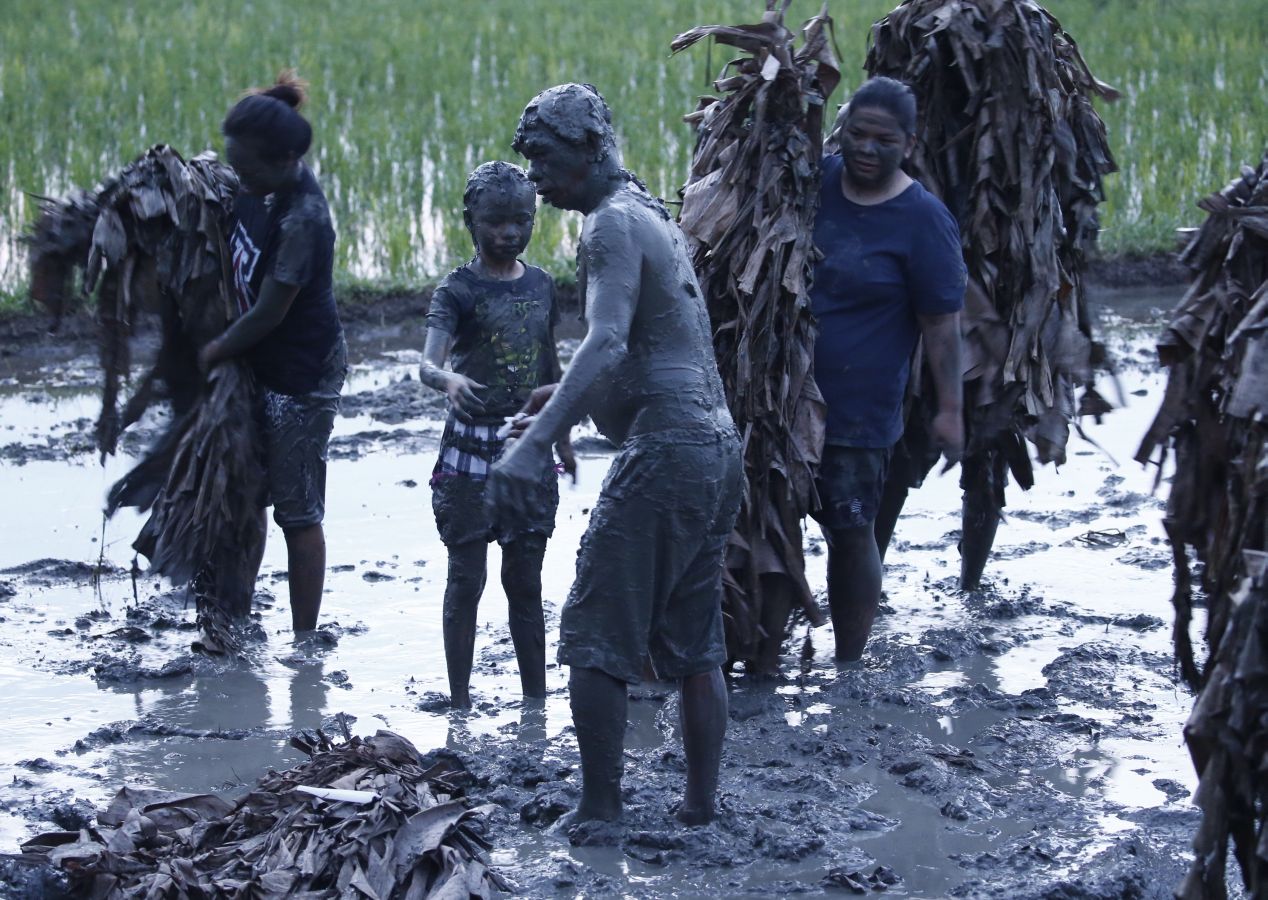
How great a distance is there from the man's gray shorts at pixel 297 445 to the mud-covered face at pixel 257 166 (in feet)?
1.79

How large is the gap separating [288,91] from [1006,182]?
7.09 feet

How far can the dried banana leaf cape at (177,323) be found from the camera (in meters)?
4.80

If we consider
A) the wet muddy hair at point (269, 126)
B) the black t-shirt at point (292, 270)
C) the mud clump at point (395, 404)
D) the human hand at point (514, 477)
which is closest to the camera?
the human hand at point (514, 477)

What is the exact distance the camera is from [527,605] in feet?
14.3

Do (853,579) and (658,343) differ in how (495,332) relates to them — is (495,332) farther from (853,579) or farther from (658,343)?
(853,579)

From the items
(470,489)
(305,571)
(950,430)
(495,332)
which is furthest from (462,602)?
(950,430)

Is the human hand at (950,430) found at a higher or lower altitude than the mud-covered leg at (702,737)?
higher

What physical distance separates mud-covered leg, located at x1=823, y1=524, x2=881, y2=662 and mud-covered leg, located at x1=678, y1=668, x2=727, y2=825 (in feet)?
3.68

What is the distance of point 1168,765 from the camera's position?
158 inches

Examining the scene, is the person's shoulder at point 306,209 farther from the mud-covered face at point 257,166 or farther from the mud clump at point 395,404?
the mud clump at point 395,404

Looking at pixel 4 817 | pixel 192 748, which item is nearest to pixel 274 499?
pixel 192 748

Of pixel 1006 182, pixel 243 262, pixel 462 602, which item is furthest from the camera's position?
pixel 1006 182

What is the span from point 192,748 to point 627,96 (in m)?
9.12

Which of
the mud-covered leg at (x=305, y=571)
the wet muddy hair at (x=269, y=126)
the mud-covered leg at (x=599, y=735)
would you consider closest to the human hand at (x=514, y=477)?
the mud-covered leg at (x=599, y=735)
